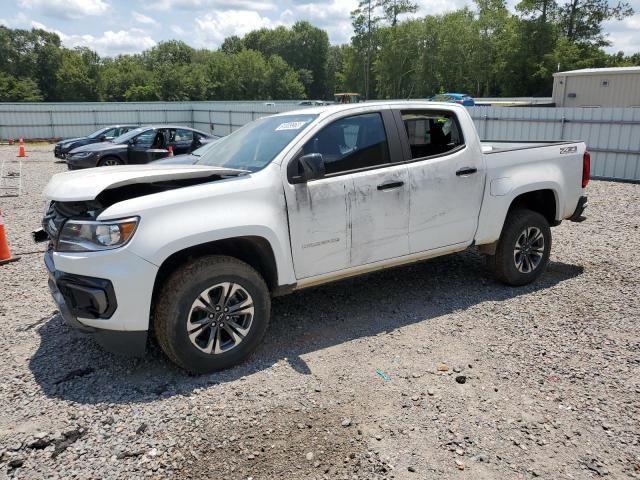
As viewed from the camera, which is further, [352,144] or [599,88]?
[599,88]

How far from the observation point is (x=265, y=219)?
3.90m

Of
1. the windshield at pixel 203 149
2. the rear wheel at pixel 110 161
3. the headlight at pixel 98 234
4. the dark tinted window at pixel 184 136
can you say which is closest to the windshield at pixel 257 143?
the windshield at pixel 203 149

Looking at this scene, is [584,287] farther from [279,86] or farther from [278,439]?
[279,86]

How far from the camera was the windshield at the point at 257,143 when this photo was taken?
4.34 m

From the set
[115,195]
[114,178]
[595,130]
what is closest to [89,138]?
[595,130]

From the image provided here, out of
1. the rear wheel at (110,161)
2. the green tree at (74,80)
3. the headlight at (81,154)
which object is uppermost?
the green tree at (74,80)

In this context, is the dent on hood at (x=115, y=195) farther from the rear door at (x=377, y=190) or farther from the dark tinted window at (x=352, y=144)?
the rear door at (x=377, y=190)

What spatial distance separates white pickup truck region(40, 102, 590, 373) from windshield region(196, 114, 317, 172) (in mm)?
19

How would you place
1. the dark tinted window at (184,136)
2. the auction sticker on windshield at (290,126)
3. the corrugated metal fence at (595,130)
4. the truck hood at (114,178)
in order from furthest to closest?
the dark tinted window at (184,136), the corrugated metal fence at (595,130), the auction sticker on windshield at (290,126), the truck hood at (114,178)

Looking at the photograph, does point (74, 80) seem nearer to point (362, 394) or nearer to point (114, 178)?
point (114, 178)

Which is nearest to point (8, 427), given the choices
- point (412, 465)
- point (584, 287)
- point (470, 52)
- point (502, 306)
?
point (412, 465)

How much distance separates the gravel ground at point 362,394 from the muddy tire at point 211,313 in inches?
7.2

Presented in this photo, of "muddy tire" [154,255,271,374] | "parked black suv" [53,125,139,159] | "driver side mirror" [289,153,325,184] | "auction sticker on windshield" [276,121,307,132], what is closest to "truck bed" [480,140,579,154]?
"auction sticker on windshield" [276,121,307,132]

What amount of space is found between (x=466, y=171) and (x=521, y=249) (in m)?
1.19
